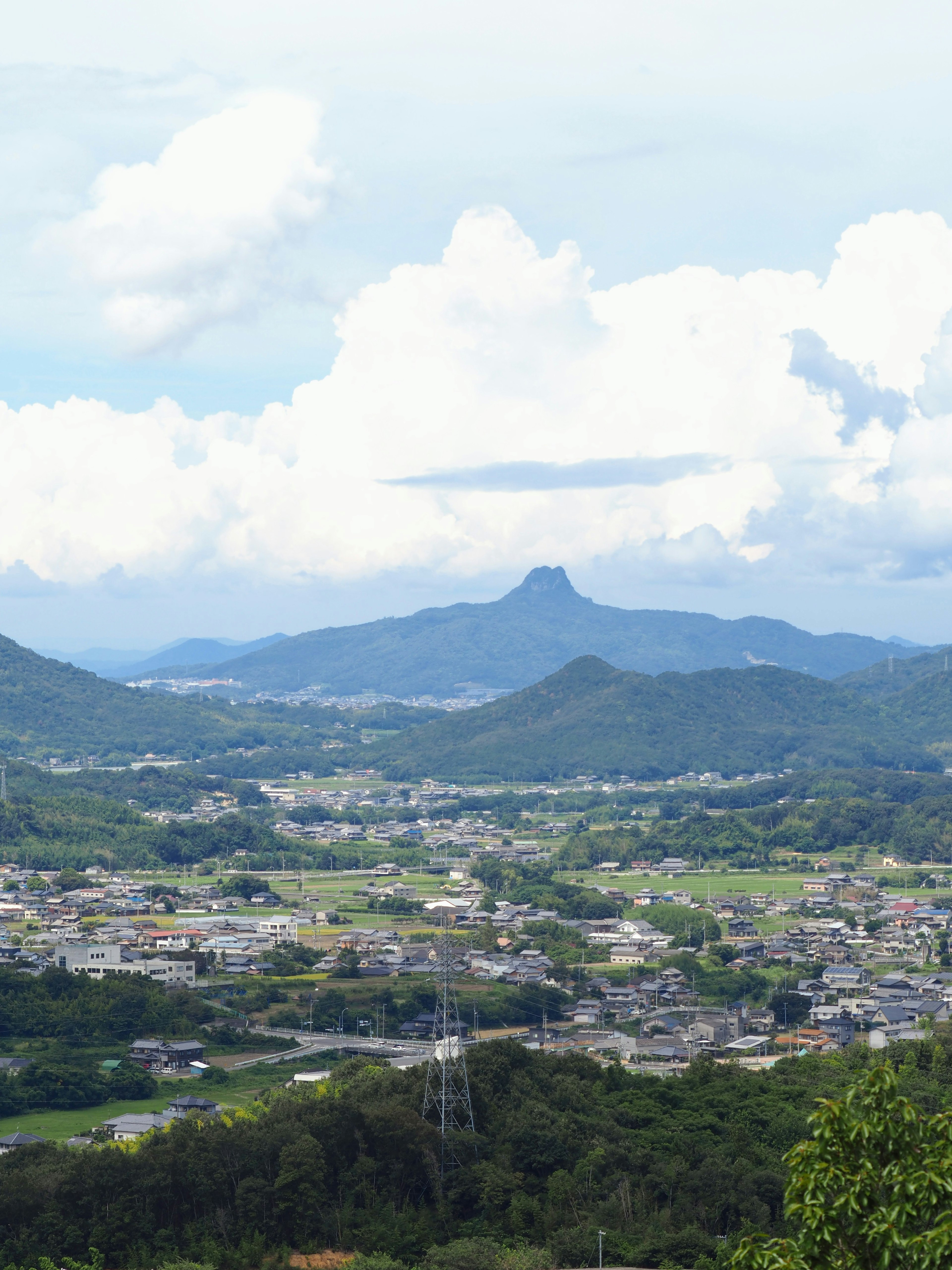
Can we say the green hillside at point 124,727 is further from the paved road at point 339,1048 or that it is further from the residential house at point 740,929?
the paved road at point 339,1048

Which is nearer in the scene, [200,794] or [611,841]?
[611,841]

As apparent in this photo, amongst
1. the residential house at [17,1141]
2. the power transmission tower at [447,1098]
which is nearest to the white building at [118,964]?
the residential house at [17,1141]

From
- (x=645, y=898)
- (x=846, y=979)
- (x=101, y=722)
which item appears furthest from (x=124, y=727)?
(x=846, y=979)

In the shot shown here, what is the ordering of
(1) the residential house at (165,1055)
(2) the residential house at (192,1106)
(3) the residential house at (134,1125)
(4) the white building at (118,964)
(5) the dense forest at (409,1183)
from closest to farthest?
(5) the dense forest at (409,1183)
(3) the residential house at (134,1125)
(2) the residential house at (192,1106)
(1) the residential house at (165,1055)
(4) the white building at (118,964)

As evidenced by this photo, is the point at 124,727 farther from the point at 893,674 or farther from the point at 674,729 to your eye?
the point at 893,674

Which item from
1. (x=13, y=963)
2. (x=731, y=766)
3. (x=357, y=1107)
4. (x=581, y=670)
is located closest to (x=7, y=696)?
(x=581, y=670)

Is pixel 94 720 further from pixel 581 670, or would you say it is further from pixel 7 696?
pixel 581 670
